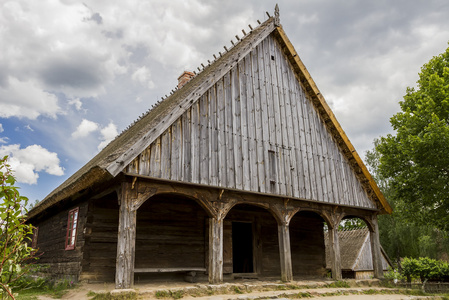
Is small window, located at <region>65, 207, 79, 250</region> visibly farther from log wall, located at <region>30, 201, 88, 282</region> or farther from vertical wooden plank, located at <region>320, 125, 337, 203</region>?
vertical wooden plank, located at <region>320, 125, 337, 203</region>

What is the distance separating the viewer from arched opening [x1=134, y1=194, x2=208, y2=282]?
11211 mm

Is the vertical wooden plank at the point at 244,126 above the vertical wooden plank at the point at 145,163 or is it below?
above

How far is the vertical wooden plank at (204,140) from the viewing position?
996 centimetres

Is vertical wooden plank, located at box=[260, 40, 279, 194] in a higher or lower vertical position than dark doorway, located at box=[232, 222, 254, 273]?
higher

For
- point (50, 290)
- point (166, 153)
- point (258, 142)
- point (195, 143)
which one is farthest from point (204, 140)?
point (50, 290)

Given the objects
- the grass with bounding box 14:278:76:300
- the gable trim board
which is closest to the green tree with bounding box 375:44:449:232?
the gable trim board

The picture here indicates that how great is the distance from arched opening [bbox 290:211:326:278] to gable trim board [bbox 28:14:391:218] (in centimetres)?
320

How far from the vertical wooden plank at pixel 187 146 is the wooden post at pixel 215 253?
1.59 metres

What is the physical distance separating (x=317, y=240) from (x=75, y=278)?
35.1 ft

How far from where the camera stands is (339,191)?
13664 mm

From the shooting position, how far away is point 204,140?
1034cm

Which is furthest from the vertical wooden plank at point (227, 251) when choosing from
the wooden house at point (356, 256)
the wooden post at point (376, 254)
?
the wooden house at point (356, 256)

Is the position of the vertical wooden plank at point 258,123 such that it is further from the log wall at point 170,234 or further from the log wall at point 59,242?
the log wall at point 59,242

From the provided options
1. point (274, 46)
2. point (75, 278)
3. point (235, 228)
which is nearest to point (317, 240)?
point (235, 228)
